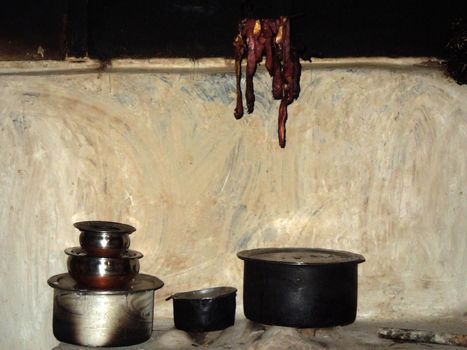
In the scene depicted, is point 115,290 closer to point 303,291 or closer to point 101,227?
point 101,227

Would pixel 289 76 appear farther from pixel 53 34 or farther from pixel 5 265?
pixel 5 265

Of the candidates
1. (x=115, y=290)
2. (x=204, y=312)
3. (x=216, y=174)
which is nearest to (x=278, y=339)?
(x=204, y=312)

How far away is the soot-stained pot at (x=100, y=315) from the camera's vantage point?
3.53 meters

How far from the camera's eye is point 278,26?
3.89 m

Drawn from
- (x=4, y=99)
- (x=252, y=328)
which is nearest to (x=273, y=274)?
(x=252, y=328)

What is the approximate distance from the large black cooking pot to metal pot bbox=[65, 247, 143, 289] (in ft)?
2.22

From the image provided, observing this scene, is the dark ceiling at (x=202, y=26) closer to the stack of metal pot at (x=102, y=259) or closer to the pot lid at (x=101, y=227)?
the pot lid at (x=101, y=227)

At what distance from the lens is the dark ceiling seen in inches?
164

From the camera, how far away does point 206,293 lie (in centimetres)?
393

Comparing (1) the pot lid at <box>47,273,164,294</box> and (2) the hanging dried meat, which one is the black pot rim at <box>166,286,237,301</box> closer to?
(1) the pot lid at <box>47,273,164,294</box>

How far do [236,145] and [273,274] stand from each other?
1012mm

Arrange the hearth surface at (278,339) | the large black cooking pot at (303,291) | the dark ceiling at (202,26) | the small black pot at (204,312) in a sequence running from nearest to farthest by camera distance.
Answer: the hearth surface at (278,339) < the large black cooking pot at (303,291) < the small black pot at (204,312) < the dark ceiling at (202,26)

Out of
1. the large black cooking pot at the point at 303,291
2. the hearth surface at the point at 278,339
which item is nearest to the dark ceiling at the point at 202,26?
the large black cooking pot at the point at 303,291

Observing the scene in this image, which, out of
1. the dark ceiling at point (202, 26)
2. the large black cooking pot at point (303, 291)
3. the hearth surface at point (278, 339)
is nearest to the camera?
the hearth surface at point (278, 339)
